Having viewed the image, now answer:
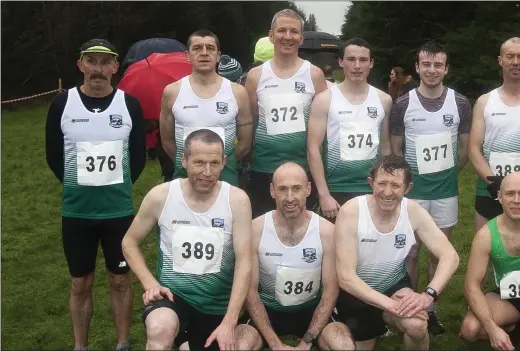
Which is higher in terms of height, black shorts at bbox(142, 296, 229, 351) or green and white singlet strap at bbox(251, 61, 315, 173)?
green and white singlet strap at bbox(251, 61, 315, 173)

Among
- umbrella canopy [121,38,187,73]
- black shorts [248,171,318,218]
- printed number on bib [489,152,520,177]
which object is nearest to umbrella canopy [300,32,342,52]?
umbrella canopy [121,38,187,73]

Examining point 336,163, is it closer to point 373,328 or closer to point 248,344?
point 373,328

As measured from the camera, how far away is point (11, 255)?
23.2ft

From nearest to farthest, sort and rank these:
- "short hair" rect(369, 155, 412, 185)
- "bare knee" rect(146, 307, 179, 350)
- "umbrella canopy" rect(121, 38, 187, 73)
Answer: "bare knee" rect(146, 307, 179, 350)
"short hair" rect(369, 155, 412, 185)
"umbrella canopy" rect(121, 38, 187, 73)

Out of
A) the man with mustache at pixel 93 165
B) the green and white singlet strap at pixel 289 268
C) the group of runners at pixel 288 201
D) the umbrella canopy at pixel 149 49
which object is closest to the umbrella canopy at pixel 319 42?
the umbrella canopy at pixel 149 49

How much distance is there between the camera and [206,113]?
454cm

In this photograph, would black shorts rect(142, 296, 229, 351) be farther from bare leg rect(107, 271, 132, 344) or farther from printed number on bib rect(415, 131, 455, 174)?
printed number on bib rect(415, 131, 455, 174)

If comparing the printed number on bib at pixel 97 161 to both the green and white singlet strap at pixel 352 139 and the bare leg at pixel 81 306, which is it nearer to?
the bare leg at pixel 81 306

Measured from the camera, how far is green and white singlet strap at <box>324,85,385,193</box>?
4602mm

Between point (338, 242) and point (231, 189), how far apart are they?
2.45 feet

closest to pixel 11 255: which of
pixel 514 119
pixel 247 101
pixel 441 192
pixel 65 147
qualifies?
pixel 65 147

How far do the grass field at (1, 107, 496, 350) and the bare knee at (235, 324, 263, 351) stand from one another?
51.2 inches

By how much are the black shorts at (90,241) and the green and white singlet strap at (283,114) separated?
1214mm

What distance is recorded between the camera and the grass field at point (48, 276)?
4930 millimetres
